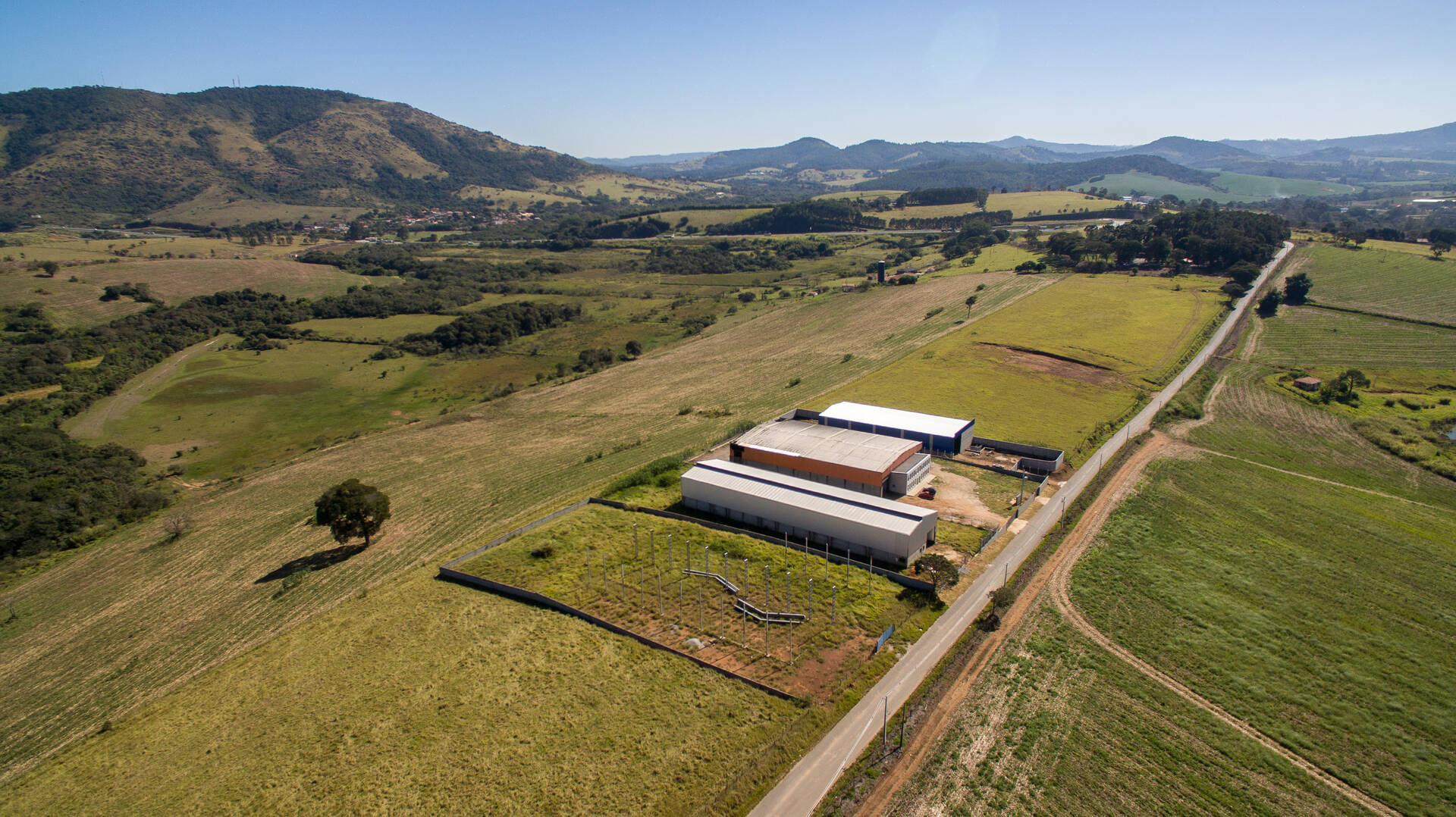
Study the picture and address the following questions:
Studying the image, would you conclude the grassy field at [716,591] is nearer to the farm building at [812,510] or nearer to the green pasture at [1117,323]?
the farm building at [812,510]

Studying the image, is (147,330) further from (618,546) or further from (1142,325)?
(1142,325)

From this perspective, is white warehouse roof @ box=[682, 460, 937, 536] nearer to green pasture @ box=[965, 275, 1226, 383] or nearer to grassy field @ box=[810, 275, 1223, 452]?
grassy field @ box=[810, 275, 1223, 452]

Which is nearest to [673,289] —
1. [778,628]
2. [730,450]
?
[730,450]

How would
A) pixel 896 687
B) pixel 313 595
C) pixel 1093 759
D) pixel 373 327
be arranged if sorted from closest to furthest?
1. pixel 1093 759
2. pixel 896 687
3. pixel 313 595
4. pixel 373 327

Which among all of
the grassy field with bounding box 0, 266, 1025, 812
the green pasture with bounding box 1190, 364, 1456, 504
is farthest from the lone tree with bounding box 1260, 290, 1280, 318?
the grassy field with bounding box 0, 266, 1025, 812

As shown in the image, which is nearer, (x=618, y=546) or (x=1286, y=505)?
(x=618, y=546)

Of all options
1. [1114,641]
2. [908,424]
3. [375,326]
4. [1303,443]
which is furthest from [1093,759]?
[375,326]

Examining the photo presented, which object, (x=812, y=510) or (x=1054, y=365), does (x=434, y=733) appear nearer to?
(x=812, y=510)
